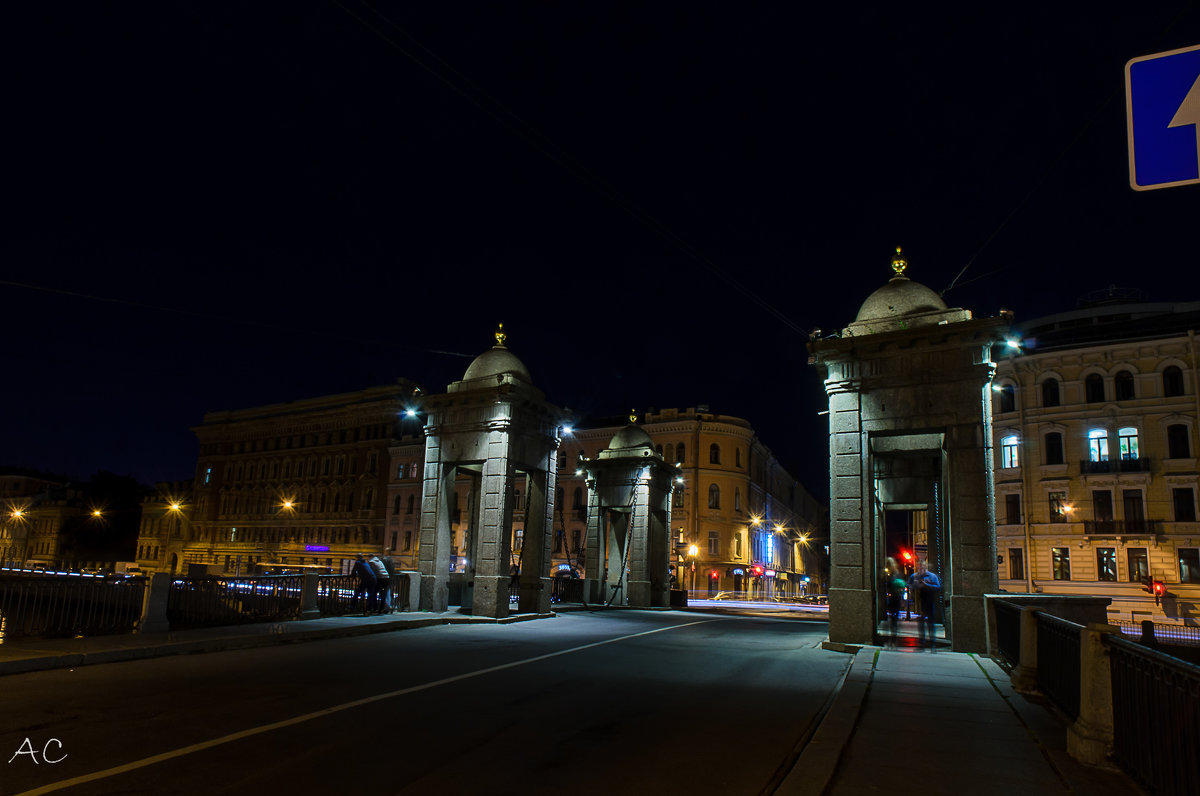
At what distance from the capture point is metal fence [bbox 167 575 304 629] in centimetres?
1812

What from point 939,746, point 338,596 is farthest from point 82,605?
point 939,746

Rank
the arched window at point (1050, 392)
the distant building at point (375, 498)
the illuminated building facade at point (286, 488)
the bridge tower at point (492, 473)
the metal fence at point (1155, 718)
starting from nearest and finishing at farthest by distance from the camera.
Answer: the metal fence at point (1155, 718) < the bridge tower at point (492, 473) < the arched window at point (1050, 392) < the distant building at point (375, 498) < the illuminated building facade at point (286, 488)

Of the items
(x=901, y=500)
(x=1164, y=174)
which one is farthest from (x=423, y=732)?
(x=901, y=500)

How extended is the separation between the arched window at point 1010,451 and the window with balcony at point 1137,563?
7720mm

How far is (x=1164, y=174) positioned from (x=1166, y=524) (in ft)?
157

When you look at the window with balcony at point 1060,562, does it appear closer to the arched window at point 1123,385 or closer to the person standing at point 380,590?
the arched window at point 1123,385

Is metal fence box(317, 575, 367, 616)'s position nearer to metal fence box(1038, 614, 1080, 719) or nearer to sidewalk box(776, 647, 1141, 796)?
sidewalk box(776, 647, 1141, 796)

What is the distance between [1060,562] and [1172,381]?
12.3 m

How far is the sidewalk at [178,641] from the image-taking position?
10820 mm

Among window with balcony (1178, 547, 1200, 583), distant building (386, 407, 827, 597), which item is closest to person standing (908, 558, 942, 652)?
window with balcony (1178, 547, 1200, 583)

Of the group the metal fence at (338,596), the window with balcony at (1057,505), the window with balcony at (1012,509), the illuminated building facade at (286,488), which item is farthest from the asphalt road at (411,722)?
the illuminated building facade at (286,488)

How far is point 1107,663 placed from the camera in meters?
6.61

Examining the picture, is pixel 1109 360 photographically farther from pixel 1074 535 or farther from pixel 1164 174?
pixel 1164 174

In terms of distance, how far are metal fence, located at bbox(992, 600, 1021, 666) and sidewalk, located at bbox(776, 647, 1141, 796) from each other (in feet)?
3.93
